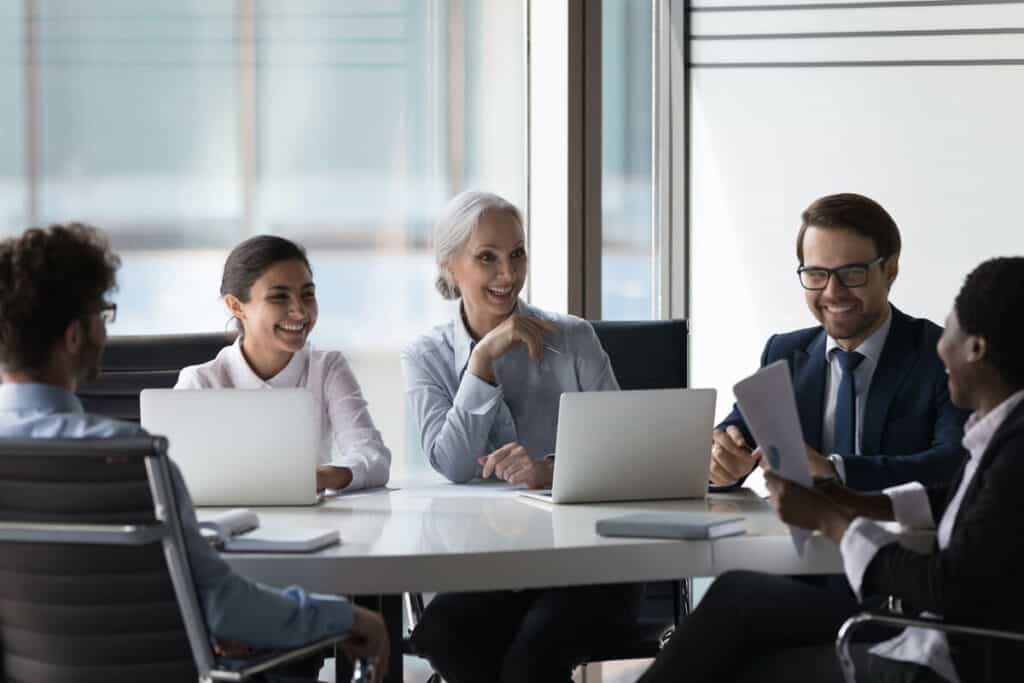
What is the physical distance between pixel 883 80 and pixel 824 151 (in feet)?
1.06

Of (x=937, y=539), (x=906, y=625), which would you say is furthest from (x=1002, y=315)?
(x=906, y=625)

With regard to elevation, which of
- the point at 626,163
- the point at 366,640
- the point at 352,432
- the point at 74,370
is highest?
the point at 626,163

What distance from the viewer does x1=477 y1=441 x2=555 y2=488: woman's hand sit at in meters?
3.29

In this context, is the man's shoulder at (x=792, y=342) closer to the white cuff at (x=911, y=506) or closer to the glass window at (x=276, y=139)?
the white cuff at (x=911, y=506)

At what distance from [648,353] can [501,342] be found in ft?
1.56

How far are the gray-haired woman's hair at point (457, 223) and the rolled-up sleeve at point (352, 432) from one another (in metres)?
0.43

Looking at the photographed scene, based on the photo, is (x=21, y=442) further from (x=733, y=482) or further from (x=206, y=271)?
(x=206, y=271)

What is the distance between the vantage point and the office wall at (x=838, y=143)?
5.41 meters

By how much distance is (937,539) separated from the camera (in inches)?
104

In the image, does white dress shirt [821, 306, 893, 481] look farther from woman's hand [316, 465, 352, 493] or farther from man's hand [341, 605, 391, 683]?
man's hand [341, 605, 391, 683]

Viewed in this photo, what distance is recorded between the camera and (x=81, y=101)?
4.55 metres

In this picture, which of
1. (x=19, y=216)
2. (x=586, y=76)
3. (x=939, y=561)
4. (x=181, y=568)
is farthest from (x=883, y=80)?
(x=181, y=568)

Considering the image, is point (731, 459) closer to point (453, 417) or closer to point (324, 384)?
point (453, 417)

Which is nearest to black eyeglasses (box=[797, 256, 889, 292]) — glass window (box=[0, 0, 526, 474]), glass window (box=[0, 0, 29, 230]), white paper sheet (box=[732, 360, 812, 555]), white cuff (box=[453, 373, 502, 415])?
white cuff (box=[453, 373, 502, 415])
